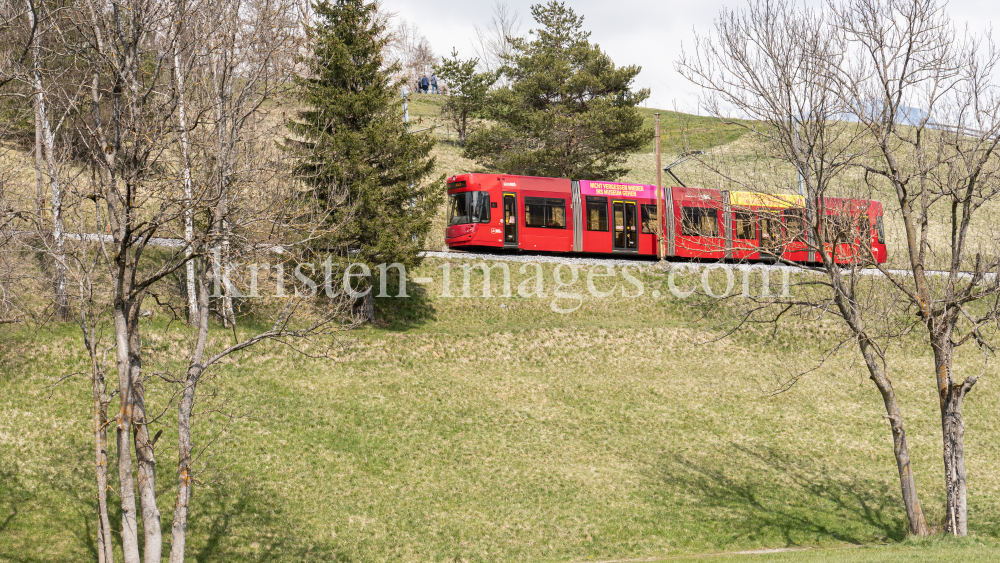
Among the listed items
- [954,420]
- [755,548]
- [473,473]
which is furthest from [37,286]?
[954,420]

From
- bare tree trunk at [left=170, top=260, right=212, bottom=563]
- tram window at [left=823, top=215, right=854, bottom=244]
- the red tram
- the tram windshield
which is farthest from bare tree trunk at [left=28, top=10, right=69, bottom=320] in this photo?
the red tram

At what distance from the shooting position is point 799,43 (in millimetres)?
14242

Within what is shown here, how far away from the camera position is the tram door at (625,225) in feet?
98.9

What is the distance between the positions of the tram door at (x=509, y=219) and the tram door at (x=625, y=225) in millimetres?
4241

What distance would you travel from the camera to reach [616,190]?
30000mm

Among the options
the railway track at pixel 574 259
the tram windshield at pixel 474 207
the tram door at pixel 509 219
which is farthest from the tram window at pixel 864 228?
the tram windshield at pixel 474 207

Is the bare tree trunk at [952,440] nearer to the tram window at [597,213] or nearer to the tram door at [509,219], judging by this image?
the tram window at [597,213]

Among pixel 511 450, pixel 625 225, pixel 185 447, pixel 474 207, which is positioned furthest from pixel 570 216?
pixel 185 447

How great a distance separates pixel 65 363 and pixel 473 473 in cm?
1098

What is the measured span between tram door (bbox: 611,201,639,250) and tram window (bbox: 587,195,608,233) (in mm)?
402

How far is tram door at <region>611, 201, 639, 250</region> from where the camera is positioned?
3016cm

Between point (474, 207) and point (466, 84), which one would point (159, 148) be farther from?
point (466, 84)

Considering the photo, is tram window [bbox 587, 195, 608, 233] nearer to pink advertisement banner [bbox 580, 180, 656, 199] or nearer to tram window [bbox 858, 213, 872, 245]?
pink advertisement banner [bbox 580, 180, 656, 199]

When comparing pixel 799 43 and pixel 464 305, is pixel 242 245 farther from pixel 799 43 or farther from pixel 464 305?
pixel 464 305
